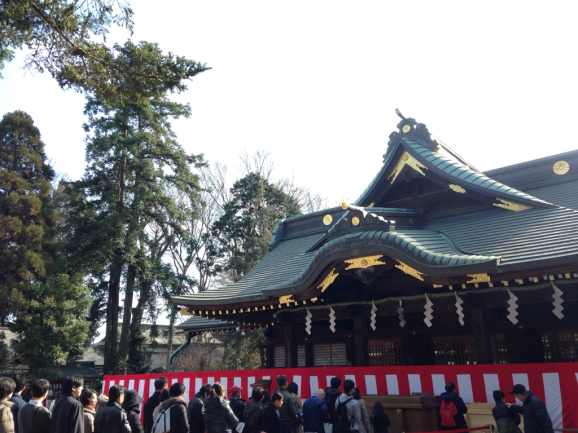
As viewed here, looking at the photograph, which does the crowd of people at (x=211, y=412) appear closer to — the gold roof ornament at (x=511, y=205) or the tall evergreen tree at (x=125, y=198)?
the gold roof ornament at (x=511, y=205)

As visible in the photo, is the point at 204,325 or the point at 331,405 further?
the point at 204,325

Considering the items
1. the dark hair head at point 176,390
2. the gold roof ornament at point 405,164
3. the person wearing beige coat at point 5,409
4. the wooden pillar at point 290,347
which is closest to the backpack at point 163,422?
the dark hair head at point 176,390

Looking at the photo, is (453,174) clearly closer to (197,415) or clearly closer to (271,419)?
(271,419)

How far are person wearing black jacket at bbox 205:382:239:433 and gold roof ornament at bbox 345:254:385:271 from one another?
4201mm

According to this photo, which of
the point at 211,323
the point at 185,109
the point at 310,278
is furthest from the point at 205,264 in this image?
the point at 310,278

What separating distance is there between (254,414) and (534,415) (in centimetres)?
345

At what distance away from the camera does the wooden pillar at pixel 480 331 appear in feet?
26.6

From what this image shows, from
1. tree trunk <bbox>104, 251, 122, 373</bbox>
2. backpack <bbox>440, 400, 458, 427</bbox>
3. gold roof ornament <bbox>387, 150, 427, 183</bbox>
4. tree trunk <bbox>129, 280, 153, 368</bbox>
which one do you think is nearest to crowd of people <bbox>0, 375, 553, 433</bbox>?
backpack <bbox>440, 400, 458, 427</bbox>

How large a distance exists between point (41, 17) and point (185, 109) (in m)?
21.0

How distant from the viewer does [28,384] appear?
22625 mm

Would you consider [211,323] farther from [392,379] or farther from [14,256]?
[14,256]

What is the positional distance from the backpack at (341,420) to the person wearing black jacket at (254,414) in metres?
1.07

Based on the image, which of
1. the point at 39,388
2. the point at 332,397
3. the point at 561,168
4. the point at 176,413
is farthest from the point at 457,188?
the point at 39,388

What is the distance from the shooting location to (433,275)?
7789 mm
